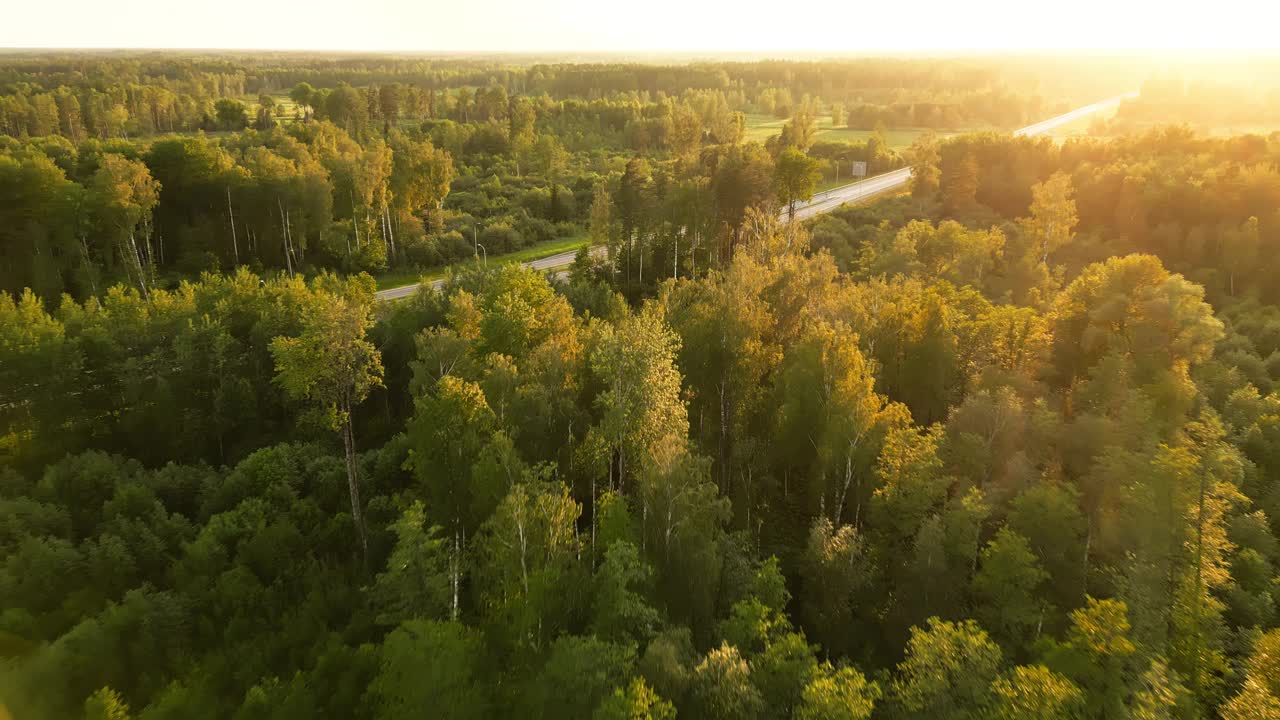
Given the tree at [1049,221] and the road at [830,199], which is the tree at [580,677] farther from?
the tree at [1049,221]

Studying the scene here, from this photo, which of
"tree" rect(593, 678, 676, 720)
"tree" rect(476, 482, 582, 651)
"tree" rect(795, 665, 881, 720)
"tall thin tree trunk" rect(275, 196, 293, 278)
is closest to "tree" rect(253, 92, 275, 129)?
"tall thin tree trunk" rect(275, 196, 293, 278)

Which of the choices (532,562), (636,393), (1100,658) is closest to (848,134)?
(636,393)

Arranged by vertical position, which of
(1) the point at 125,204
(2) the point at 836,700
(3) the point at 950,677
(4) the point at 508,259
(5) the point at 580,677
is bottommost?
(4) the point at 508,259

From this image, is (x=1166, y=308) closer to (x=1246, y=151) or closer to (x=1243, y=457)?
(x=1243, y=457)

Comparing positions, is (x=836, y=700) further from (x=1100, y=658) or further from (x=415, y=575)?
(x=415, y=575)

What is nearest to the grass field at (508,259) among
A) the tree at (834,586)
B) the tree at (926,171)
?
the tree at (926,171)

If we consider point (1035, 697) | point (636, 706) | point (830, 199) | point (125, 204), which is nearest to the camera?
point (1035, 697)
